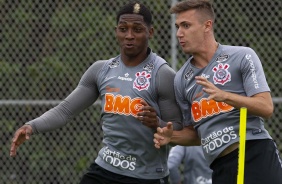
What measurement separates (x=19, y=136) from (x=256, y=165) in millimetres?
1665

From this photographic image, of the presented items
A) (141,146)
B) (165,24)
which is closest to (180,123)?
(141,146)

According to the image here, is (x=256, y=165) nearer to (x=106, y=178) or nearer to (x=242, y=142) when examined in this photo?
(x=242, y=142)

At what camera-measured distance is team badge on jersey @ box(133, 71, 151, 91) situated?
18.9 ft

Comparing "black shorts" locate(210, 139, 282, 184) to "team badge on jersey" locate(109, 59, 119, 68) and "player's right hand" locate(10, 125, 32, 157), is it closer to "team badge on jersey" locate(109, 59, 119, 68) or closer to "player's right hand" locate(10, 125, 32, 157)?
"team badge on jersey" locate(109, 59, 119, 68)

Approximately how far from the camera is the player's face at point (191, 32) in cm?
558

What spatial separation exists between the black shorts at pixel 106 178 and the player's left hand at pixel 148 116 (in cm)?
47

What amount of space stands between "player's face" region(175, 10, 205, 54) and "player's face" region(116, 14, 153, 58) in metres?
0.33

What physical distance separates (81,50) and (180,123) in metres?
3.44

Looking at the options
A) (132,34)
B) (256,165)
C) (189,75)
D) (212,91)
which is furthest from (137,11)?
(256,165)

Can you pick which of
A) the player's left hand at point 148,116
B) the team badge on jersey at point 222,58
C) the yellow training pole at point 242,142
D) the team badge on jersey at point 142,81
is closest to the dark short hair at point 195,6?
the team badge on jersey at point 222,58

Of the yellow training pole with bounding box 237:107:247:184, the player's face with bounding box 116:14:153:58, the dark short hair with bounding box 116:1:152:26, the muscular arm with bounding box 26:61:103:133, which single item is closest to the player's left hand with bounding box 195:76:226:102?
the yellow training pole with bounding box 237:107:247:184

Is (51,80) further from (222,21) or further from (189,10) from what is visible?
(189,10)

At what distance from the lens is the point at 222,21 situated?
8.95 metres

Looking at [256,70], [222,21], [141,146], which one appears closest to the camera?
[256,70]
